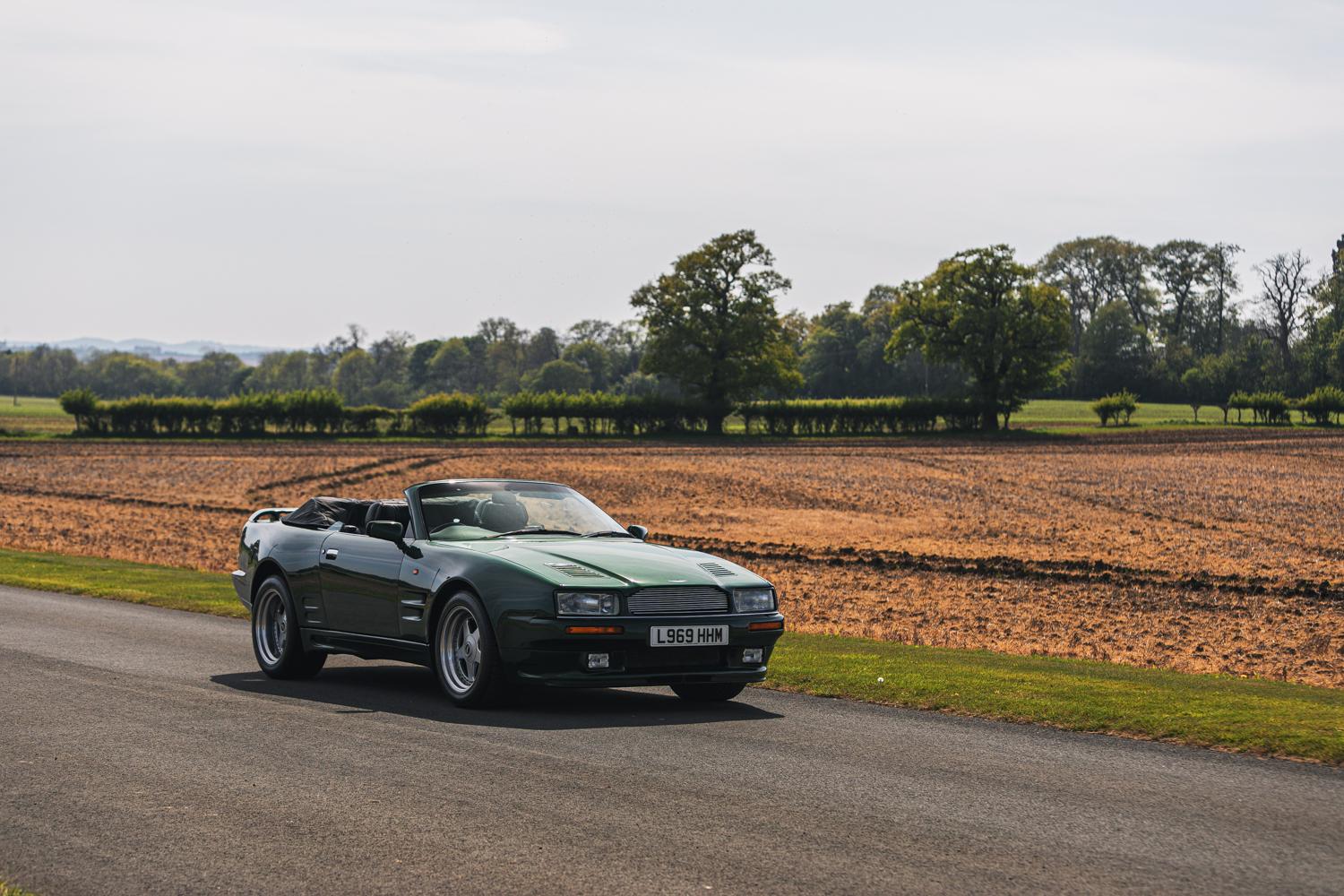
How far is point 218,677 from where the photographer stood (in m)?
12.5

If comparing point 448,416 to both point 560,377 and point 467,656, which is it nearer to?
point 467,656

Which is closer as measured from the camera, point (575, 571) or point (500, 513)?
point (575, 571)

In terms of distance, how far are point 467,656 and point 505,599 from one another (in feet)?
2.14

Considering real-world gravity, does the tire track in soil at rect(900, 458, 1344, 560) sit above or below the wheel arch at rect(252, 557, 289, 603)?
below

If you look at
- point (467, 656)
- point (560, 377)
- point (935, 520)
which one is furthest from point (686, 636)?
point (560, 377)

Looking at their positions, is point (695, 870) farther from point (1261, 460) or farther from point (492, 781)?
point (1261, 460)

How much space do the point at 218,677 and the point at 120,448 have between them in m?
67.0

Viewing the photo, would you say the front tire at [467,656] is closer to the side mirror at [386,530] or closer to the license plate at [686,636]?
the side mirror at [386,530]

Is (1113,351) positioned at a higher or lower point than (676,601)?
higher

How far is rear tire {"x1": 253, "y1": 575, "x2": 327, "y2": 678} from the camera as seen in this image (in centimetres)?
1248

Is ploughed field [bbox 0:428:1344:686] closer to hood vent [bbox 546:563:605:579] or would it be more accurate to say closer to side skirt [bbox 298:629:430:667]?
side skirt [bbox 298:629:430:667]

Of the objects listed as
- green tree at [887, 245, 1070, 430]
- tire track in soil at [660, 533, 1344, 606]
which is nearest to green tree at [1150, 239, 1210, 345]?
green tree at [887, 245, 1070, 430]

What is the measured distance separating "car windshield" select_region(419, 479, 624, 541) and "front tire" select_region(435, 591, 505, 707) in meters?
0.82

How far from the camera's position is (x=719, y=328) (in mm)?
100438
